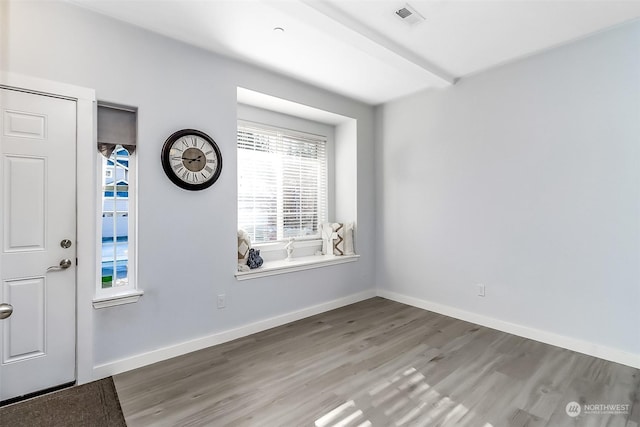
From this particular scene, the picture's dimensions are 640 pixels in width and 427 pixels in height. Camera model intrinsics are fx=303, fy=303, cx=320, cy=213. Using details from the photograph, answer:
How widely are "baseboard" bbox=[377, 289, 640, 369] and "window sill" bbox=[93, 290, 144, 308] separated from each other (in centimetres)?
312

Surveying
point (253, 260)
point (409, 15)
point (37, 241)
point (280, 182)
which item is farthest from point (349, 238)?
point (37, 241)

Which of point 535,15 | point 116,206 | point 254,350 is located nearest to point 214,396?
point 254,350

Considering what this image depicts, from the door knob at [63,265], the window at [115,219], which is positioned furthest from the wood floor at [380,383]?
the door knob at [63,265]

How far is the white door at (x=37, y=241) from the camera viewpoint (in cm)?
201

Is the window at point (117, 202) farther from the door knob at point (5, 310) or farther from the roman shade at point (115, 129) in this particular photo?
the door knob at point (5, 310)

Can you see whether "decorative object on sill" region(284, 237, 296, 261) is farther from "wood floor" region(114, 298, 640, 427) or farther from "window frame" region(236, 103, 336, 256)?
"wood floor" region(114, 298, 640, 427)

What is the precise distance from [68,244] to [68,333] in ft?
2.12

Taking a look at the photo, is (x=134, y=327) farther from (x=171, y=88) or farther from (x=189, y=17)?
(x=189, y=17)

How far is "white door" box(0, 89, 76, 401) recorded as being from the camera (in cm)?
201

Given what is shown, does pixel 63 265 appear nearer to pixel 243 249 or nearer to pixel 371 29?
pixel 243 249

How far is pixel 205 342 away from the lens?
282 centimetres

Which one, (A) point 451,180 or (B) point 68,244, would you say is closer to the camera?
(B) point 68,244

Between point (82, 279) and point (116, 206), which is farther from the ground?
point (116, 206)

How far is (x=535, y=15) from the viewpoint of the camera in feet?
7.79
